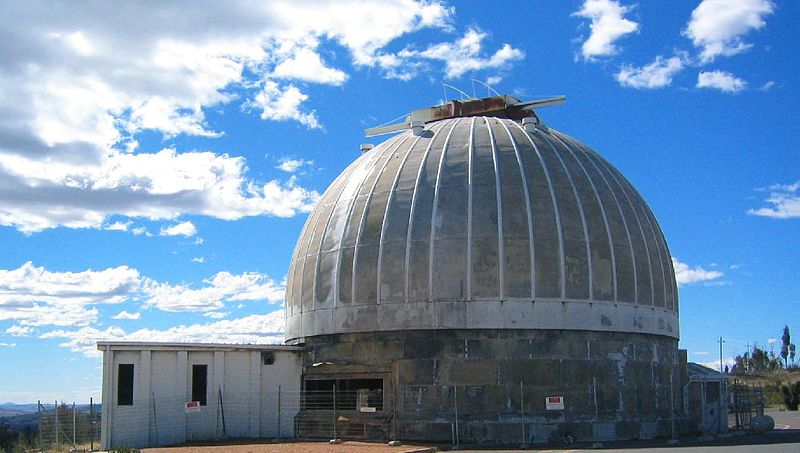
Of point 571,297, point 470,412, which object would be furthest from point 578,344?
point 470,412

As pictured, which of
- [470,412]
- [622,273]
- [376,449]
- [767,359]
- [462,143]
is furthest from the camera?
[767,359]

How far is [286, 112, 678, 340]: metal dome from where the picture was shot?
26531 mm

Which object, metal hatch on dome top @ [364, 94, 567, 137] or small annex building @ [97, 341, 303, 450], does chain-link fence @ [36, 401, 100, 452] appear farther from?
metal hatch on dome top @ [364, 94, 567, 137]

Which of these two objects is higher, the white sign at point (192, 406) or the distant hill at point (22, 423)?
the white sign at point (192, 406)

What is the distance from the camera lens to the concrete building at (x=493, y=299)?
85.5ft

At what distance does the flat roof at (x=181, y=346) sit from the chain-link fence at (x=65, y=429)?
1.84m

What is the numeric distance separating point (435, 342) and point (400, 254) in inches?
118

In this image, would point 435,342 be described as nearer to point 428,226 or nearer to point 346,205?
point 428,226

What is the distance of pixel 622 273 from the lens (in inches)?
1102

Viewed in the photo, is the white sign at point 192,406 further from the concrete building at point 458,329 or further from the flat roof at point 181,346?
the flat roof at point 181,346

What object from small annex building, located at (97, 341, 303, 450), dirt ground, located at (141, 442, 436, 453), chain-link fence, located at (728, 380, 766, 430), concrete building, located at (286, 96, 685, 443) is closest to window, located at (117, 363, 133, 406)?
small annex building, located at (97, 341, 303, 450)

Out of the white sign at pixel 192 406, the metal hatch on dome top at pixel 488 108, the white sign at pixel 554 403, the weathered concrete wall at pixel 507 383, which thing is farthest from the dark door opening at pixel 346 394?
the metal hatch on dome top at pixel 488 108

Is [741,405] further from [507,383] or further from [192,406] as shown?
[192,406]

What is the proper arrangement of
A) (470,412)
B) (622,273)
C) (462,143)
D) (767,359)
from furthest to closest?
(767,359) → (462,143) → (622,273) → (470,412)
